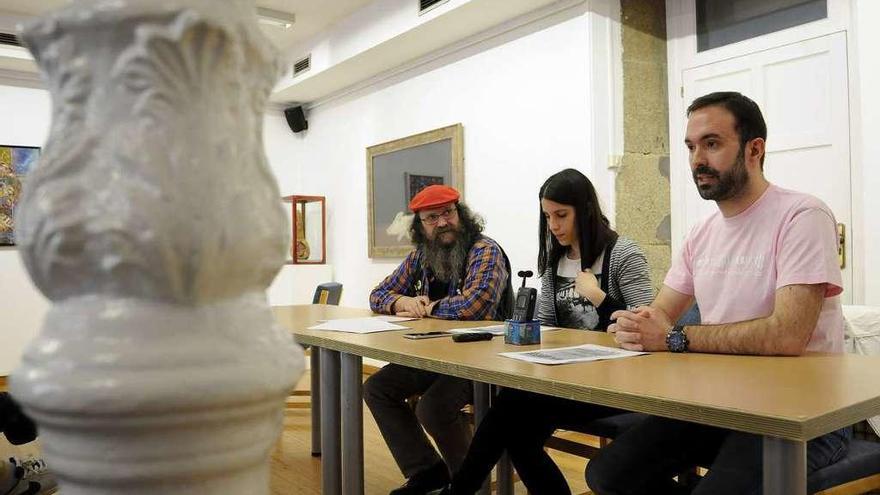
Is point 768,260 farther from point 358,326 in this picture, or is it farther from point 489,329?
point 358,326

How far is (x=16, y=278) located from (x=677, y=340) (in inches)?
228

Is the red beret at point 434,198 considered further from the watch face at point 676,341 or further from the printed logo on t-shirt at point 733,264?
the watch face at point 676,341

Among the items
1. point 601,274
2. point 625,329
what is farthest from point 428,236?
point 625,329

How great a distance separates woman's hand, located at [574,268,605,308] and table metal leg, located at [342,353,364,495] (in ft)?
2.52

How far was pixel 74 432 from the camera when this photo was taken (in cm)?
35

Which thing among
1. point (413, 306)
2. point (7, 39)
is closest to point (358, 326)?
point (413, 306)

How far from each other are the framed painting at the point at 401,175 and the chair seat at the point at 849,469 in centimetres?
372

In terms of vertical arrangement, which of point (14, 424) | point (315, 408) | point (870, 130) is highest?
point (870, 130)

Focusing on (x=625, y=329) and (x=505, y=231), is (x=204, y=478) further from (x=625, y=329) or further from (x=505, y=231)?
(x=505, y=231)

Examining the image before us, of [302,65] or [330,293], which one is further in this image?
[302,65]

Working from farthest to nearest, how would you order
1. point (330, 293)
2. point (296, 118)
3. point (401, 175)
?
point (296, 118), point (401, 175), point (330, 293)

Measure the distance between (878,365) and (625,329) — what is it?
0.54 metres

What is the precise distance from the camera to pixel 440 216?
3.08 meters

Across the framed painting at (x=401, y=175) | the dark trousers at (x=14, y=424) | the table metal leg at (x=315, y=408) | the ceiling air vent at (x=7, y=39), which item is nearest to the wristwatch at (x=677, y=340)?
the dark trousers at (x=14, y=424)
